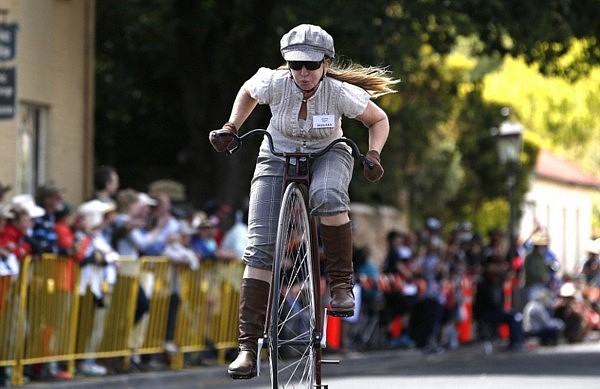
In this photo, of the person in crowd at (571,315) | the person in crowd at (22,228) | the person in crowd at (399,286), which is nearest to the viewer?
the person in crowd at (22,228)

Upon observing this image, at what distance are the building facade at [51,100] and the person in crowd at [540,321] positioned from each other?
→ 8.56 m

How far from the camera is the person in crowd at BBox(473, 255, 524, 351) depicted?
86.0 feet

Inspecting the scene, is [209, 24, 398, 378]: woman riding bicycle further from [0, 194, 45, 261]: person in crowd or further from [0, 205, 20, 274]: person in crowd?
[0, 194, 45, 261]: person in crowd

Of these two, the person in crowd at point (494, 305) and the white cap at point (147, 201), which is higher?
the white cap at point (147, 201)

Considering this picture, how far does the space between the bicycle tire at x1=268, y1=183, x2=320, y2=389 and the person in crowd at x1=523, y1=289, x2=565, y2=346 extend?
61.0ft

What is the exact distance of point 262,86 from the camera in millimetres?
9539

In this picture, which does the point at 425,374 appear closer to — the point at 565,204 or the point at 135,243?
the point at 135,243

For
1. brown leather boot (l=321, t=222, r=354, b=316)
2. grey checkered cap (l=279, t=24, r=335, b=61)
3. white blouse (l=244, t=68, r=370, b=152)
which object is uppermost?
grey checkered cap (l=279, t=24, r=335, b=61)

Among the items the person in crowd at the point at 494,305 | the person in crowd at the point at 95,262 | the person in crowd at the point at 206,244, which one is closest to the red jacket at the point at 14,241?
the person in crowd at the point at 95,262

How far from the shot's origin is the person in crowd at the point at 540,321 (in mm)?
28156

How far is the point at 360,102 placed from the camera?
377 inches

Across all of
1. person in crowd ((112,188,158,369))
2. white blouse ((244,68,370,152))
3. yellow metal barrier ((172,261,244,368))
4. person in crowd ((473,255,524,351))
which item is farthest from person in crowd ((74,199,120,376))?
person in crowd ((473,255,524,351))

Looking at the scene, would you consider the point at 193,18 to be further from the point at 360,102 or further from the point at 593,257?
the point at 360,102

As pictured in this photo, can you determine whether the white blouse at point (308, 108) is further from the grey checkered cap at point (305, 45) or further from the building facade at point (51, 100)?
the building facade at point (51, 100)
